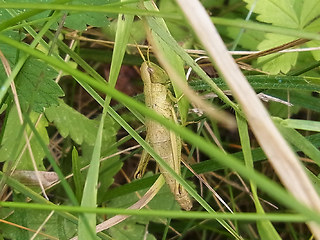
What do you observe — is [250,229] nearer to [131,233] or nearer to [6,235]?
[131,233]

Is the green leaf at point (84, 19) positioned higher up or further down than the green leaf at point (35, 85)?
higher up

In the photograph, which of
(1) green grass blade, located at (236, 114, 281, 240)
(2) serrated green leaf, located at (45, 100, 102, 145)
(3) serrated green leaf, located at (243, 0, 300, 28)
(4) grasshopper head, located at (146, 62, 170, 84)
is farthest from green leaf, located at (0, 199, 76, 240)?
(3) serrated green leaf, located at (243, 0, 300, 28)

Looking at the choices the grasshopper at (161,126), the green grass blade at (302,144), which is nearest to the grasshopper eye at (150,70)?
the grasshopper at (161,126)

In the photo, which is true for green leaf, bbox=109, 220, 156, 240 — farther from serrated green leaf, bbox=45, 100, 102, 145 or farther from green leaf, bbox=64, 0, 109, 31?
green leaf, bbox=64, 0, 109, 31

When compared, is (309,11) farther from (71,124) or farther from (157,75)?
(71,124)

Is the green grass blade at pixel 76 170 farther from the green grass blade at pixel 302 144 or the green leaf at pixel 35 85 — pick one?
the green grass blade at pixel 302 144

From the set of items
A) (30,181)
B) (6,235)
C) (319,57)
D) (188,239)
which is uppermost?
(319,57)

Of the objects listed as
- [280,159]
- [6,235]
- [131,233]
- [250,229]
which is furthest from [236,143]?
[280,159]
